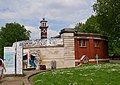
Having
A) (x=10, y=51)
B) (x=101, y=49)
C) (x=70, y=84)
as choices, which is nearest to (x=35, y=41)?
(x=101, y=49)

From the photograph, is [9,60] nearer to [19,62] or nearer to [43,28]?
[19,62]

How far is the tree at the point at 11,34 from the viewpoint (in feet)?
320

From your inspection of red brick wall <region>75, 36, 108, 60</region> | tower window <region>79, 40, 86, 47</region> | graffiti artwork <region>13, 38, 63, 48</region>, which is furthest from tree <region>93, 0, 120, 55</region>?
graffiti artwork <region>13, 38, 63, 48</region>

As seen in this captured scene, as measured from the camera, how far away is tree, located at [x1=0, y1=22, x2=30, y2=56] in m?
97.4

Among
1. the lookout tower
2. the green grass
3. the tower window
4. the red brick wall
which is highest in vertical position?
the lookout tower

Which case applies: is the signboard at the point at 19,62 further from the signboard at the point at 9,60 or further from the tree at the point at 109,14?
the tree at the point at 109,14

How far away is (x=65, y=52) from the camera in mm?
42281

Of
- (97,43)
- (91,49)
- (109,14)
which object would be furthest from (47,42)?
(109,14)

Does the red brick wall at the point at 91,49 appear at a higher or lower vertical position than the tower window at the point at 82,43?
lower

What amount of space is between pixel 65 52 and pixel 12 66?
55.7 ft

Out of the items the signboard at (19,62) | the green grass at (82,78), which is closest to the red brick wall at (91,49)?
the signboard at (19,62)

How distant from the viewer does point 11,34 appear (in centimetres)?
9756

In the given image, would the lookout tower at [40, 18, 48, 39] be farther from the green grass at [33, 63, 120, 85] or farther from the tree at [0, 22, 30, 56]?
the tree at [0, 22, 30, 56]

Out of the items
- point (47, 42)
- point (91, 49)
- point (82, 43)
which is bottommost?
point (91, 49)
